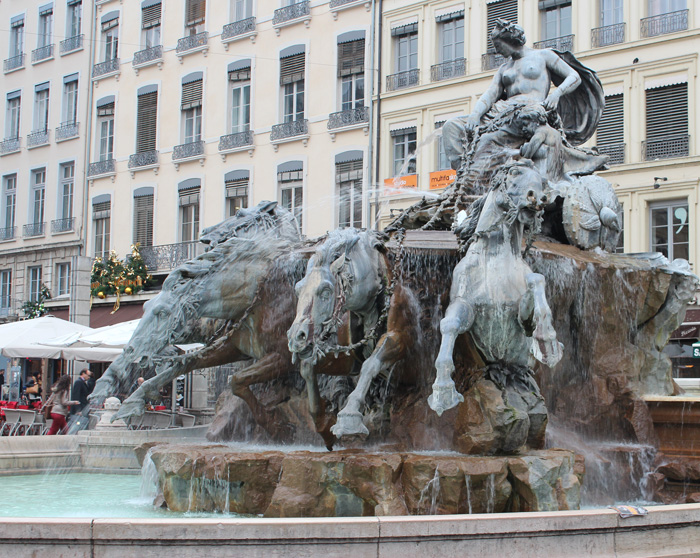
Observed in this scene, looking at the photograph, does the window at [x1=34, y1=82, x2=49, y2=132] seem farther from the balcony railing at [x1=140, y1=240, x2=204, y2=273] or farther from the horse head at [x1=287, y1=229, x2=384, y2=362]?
the horse head at [x1=287, y1=229, x2=384, y2=362]

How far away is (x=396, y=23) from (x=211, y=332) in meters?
21.8

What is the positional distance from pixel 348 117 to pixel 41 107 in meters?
16.5

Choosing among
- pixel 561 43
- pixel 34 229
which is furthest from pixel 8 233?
pixel 561 43

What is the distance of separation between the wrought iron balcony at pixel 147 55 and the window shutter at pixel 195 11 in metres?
1.56

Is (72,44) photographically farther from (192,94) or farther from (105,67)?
(192,94)

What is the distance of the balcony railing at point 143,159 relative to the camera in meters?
35.4

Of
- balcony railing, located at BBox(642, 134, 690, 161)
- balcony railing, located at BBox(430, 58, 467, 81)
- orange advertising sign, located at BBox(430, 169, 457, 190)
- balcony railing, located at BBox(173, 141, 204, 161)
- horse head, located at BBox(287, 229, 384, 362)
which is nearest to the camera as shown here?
horse head, located at BBox(287, 229, 384, 362)

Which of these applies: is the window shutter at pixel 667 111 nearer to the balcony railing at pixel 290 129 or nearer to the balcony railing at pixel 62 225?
the balcony railing at pixel 290 129

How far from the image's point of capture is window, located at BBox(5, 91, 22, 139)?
135 ft

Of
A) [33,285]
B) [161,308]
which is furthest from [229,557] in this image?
[33,285]

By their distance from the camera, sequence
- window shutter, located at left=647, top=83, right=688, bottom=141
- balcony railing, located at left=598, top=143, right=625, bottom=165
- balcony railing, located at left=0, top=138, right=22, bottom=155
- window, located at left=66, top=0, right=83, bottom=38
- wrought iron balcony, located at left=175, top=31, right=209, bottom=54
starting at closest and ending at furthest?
window shutter, located at left=647, top=83, right=688, bottom=141 < balcony railing, located at left=598, top=143, right=625, bottom=165 < wrought iron balcony, located at left=175, top=31, right=209, bottom=54 < window, located at left=66, top=0, right=83, bottom=38 < balcony railing, located at left=0, top=138, right=22, bottom=155

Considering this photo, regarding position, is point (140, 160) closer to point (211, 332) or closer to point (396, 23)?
point (396, 23)

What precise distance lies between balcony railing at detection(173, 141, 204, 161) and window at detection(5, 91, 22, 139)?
10319mm

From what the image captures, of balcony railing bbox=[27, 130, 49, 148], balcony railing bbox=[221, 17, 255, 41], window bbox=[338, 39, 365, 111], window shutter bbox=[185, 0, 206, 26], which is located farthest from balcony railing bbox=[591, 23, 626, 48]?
balcony railing bbox=[27, 130, 49, 148]
